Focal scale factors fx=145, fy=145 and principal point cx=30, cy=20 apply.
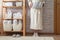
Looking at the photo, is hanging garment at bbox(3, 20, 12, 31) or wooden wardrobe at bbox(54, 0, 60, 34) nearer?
hanging garment at bbox(3, 20, 12, 31)

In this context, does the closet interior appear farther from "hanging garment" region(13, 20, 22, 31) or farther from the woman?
the woman

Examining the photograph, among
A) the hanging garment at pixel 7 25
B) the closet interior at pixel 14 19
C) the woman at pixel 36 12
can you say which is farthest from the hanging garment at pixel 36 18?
the hanging garment at pixel 7 25

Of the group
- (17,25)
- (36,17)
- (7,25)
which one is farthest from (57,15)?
(7,25)

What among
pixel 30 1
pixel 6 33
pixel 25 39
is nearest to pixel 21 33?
pixel 6 33

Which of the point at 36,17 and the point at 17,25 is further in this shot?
the point at 17,25

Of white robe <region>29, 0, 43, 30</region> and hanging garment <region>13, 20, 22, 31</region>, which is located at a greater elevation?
white robe <region>29, 0, 43, 30</region>

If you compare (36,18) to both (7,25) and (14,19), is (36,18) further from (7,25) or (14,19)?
(7,25)

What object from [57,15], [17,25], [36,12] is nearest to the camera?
[36,12]

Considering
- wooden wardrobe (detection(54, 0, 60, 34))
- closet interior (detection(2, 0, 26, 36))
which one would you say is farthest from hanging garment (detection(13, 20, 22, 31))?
wooden wardrobe (detection(54, 0, 60, 34))

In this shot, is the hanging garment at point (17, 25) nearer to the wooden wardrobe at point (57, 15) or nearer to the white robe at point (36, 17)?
the white robe at point (36, 17)

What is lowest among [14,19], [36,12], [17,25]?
[17,25]

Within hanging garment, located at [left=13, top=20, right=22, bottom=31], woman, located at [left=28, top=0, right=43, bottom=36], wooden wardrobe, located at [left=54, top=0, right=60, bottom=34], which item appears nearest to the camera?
woman, located at [left=28, top=0, right=43, bottom=36]

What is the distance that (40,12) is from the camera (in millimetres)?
3566

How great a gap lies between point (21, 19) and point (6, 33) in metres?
0.61
